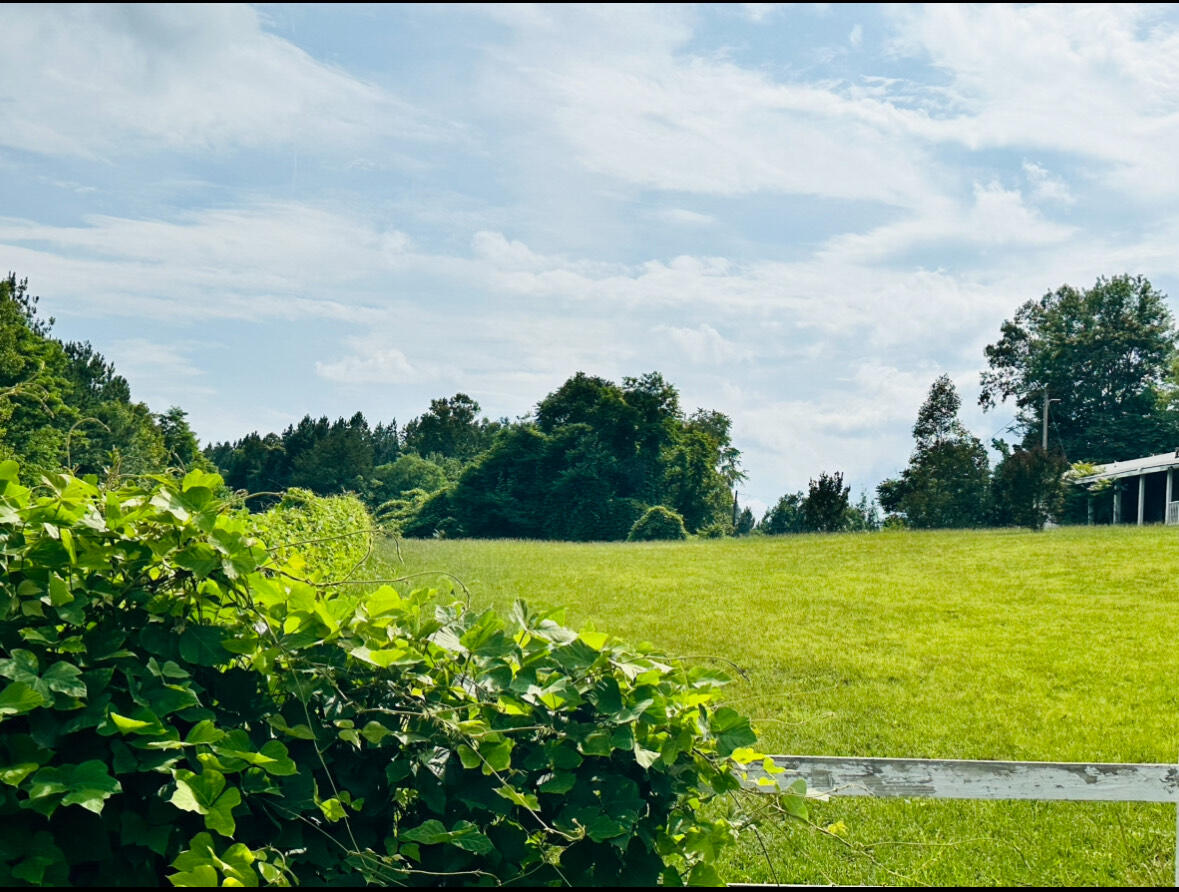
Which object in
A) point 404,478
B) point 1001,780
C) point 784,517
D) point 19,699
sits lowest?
point 1001,780

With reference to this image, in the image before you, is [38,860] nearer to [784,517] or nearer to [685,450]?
[784,517]

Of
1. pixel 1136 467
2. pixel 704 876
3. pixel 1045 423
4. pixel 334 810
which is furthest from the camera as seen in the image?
pixel 1045 423

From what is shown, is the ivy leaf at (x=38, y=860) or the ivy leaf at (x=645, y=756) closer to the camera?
the ivy leaf at (x=38, y=860)

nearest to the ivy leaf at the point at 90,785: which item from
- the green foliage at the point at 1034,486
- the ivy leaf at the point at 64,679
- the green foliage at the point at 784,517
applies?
the ivy leaf at the point at 64,679

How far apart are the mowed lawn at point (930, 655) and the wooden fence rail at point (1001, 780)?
23 centimetres

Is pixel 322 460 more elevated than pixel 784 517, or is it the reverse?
pixel 322 460

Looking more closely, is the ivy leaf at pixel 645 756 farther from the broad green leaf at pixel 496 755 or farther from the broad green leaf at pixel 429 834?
the broad green leaf at pixel 429 834

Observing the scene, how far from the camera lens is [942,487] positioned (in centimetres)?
1992

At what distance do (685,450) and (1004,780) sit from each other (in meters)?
19.4

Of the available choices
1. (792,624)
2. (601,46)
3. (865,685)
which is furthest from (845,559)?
(601,46)

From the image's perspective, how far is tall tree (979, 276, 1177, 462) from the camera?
65.6 feet

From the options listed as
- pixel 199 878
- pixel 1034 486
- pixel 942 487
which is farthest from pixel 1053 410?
pixel 199 878

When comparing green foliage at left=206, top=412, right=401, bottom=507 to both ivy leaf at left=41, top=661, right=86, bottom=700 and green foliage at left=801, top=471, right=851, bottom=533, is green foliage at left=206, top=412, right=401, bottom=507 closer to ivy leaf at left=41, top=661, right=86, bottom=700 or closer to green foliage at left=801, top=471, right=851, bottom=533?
green foliage at left=801, top=471, right=851, bottom=533

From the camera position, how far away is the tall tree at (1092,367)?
20.0 meters
